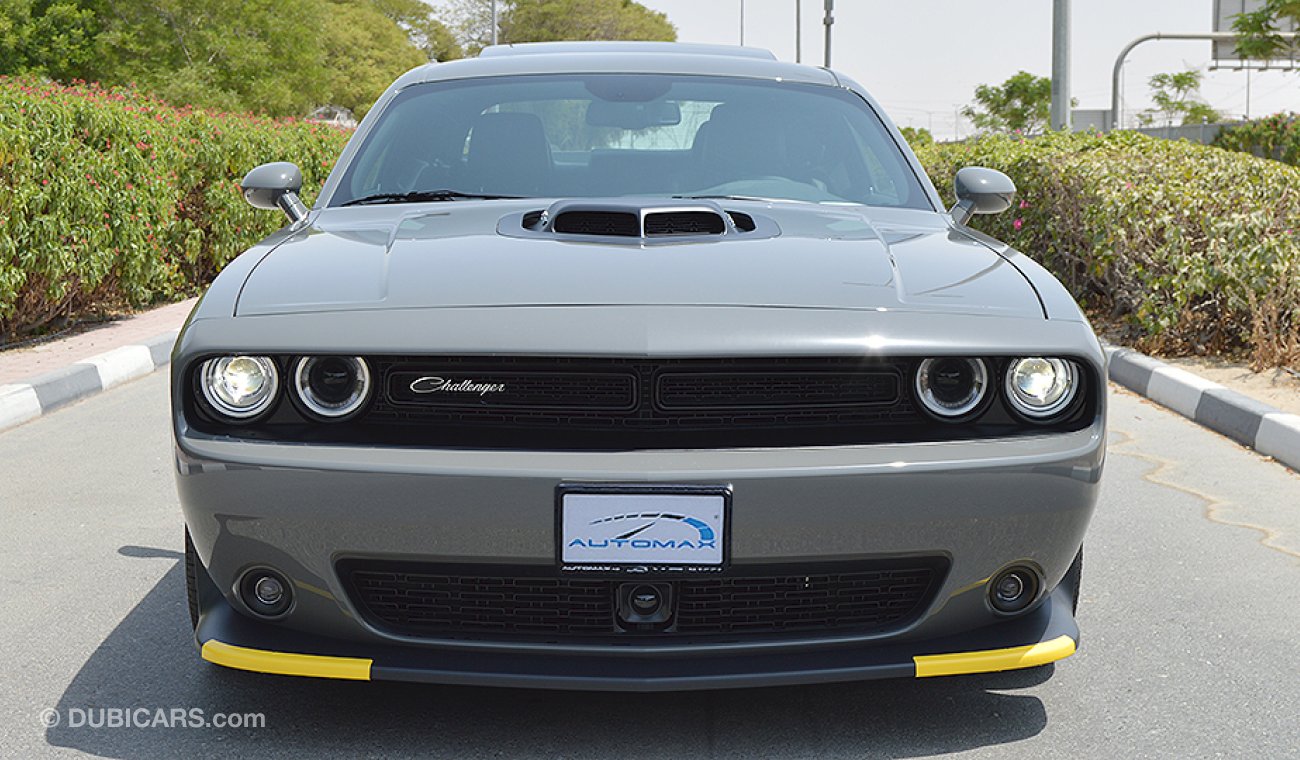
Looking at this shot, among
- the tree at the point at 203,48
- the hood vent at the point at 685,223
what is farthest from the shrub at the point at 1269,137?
the hood vent at the point at 685,223

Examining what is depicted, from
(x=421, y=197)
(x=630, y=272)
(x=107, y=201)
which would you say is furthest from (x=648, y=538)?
(x=107, y=201)

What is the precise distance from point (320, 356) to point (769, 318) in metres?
0.83

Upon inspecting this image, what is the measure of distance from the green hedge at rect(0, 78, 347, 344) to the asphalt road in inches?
176

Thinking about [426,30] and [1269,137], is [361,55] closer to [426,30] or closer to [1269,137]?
[426,30]

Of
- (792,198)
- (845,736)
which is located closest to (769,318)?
(845,736)

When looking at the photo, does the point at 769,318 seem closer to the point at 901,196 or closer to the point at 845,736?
the point at 845,736

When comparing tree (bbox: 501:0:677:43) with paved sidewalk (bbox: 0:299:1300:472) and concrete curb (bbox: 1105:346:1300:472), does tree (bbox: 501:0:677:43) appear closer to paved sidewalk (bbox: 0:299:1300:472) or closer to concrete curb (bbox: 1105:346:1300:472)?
paved sidewalk (bbox: 0:299:1300:472)

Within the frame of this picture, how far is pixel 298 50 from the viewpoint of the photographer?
3822 cm

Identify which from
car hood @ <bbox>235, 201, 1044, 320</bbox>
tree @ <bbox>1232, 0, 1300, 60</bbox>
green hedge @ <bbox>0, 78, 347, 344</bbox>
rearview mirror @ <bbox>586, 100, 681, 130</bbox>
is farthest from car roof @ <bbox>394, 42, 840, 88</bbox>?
tree @ <bbox>1232, 0, 1300, 60</bbox>

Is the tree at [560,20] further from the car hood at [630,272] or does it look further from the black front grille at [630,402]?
the black front grille at [630,402]

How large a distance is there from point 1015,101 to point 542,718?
101307 mm

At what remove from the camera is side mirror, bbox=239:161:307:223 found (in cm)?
402

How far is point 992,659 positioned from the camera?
2.82 m

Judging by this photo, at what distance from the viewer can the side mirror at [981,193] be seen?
13.1 feet
